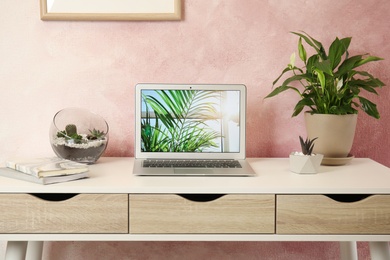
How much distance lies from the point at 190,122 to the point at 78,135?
1.30 ft

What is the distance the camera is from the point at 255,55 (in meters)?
1.95

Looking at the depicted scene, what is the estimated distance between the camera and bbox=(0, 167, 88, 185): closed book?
1.45m

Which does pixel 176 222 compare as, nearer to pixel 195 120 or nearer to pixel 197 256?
pixel 195 120

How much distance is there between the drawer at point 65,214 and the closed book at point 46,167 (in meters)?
0.08

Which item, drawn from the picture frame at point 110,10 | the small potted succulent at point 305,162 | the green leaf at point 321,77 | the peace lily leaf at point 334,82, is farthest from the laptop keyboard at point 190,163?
the picture frame at point 110,10

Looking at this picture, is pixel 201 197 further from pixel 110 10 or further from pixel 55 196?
pixel 110 10

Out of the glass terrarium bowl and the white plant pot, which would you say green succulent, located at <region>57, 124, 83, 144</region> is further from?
the white plant pot

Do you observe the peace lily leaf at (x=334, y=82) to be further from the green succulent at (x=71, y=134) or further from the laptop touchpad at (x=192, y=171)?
the green succulent at (x=71, y=134)

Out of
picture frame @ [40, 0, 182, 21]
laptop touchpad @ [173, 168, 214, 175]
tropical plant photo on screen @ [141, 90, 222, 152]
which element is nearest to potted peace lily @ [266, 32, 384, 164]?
tropical plant photo on screen @ [141, 90, 222, 152]

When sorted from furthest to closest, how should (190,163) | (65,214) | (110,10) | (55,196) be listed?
(110,10) → (190,163) → (55,196) → (65,214)

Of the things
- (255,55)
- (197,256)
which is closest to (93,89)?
(255,55)

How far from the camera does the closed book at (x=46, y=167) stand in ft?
4.78

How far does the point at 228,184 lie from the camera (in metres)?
1.47

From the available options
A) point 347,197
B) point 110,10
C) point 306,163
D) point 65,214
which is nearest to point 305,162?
point 306,163
